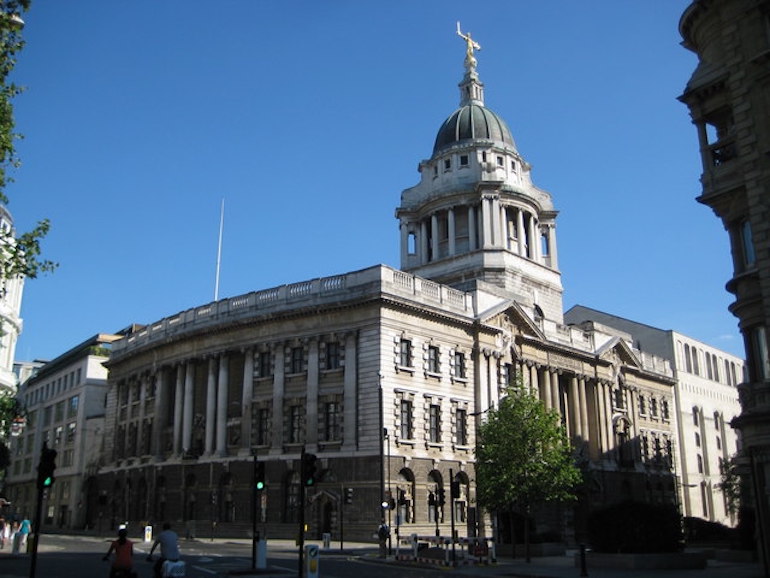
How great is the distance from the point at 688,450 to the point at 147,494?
56143mm

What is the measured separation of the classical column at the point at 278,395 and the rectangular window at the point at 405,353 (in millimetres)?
8300

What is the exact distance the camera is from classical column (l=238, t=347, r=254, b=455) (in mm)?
53438

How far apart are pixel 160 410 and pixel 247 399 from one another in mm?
11453

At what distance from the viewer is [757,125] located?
23.7 m

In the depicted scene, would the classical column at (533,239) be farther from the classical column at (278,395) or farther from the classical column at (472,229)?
the classical column at (278,395)

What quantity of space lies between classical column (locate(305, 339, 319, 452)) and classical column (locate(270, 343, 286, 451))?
2.14 meters

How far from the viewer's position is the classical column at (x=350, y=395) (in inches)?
1898

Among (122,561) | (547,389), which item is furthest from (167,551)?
(547,389)

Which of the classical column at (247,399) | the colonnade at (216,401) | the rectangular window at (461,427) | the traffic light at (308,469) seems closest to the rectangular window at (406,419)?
the colonnade at (216,401)

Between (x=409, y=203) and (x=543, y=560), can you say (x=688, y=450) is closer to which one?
(x=409, y=203)

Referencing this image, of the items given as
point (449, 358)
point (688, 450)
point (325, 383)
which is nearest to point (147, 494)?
point (325, 383)

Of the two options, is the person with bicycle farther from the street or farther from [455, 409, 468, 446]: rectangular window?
[455, 409, 468, 446]: rectangular window

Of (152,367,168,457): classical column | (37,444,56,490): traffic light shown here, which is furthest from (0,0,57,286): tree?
(152,367,168,457): classical column

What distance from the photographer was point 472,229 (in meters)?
70.8
